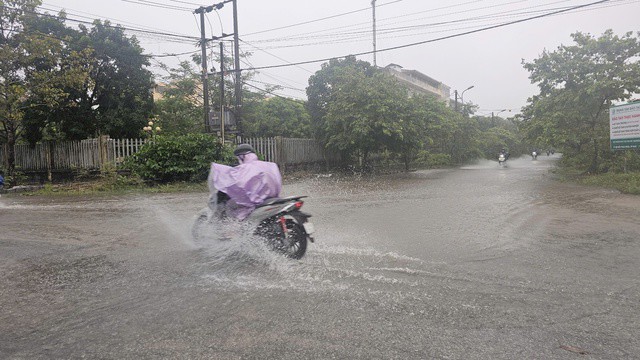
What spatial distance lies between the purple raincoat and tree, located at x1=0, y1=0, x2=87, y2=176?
13.6 metres

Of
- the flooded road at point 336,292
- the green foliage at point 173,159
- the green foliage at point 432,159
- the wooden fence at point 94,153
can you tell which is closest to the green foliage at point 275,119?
the wooden fence at point 94,153

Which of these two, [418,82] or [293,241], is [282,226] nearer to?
[293,241]

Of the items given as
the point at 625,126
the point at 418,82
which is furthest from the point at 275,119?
the point at 418,82

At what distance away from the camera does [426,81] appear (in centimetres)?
6694

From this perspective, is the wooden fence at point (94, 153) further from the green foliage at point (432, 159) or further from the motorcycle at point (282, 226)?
the green foliage at point (432, 159)

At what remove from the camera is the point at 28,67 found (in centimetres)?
1647

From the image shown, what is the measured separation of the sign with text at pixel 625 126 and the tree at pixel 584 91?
4.27 feet

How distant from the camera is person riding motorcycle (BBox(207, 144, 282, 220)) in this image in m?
5.25

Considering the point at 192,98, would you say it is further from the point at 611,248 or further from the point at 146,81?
the point at 611,248

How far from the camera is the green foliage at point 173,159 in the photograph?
15.5m

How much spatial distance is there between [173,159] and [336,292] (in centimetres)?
1309

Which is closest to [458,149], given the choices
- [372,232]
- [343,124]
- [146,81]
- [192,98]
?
[343,124]

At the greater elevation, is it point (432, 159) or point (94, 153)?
point (94, 153)

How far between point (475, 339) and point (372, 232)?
3972 mm
